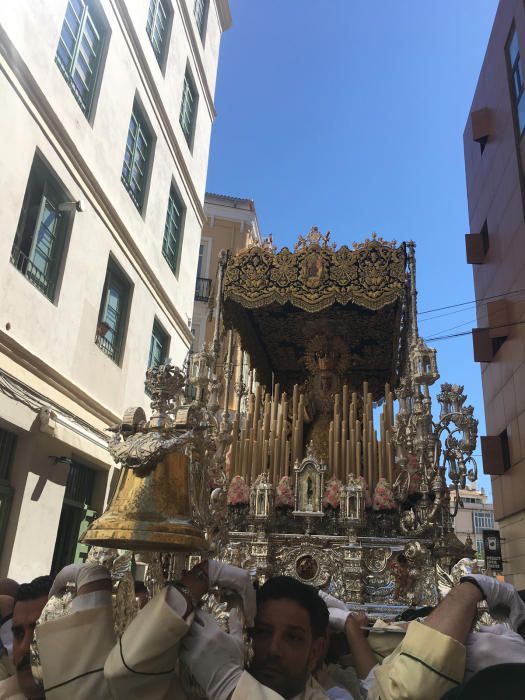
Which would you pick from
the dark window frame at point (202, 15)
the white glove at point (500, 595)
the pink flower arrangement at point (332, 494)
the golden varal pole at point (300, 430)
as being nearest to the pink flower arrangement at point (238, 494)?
the pink flower arrangement at point (332, 494)

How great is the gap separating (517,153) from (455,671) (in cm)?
1362

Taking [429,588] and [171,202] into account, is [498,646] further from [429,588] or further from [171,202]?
[171,202]

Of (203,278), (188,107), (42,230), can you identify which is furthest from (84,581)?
(203,278)

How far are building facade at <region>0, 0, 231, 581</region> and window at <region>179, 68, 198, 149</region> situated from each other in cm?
42

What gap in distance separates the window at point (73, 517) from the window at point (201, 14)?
11.0 metres

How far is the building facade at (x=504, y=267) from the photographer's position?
12430 mm

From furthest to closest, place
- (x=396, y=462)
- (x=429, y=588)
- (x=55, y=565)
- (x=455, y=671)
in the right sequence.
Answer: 1. (x=55, y=565)
2. (x=396, y=462)
3. (x=429, y=588)
4. (x=455, y=671)

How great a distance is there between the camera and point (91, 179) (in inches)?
322

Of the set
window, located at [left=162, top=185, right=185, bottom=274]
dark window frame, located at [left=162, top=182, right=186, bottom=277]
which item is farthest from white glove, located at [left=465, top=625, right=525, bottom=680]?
window, located at [left=162, top=185, right=185, bottom=274]

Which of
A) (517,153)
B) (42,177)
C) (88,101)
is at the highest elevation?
(517,153)

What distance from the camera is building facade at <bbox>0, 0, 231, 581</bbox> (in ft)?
21.1

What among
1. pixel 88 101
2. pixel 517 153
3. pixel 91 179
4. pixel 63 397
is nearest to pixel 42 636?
pixel 63 397

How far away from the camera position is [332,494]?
231 inches

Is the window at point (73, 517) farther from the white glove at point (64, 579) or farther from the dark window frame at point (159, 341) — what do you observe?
the white glove at point (64, 579)
